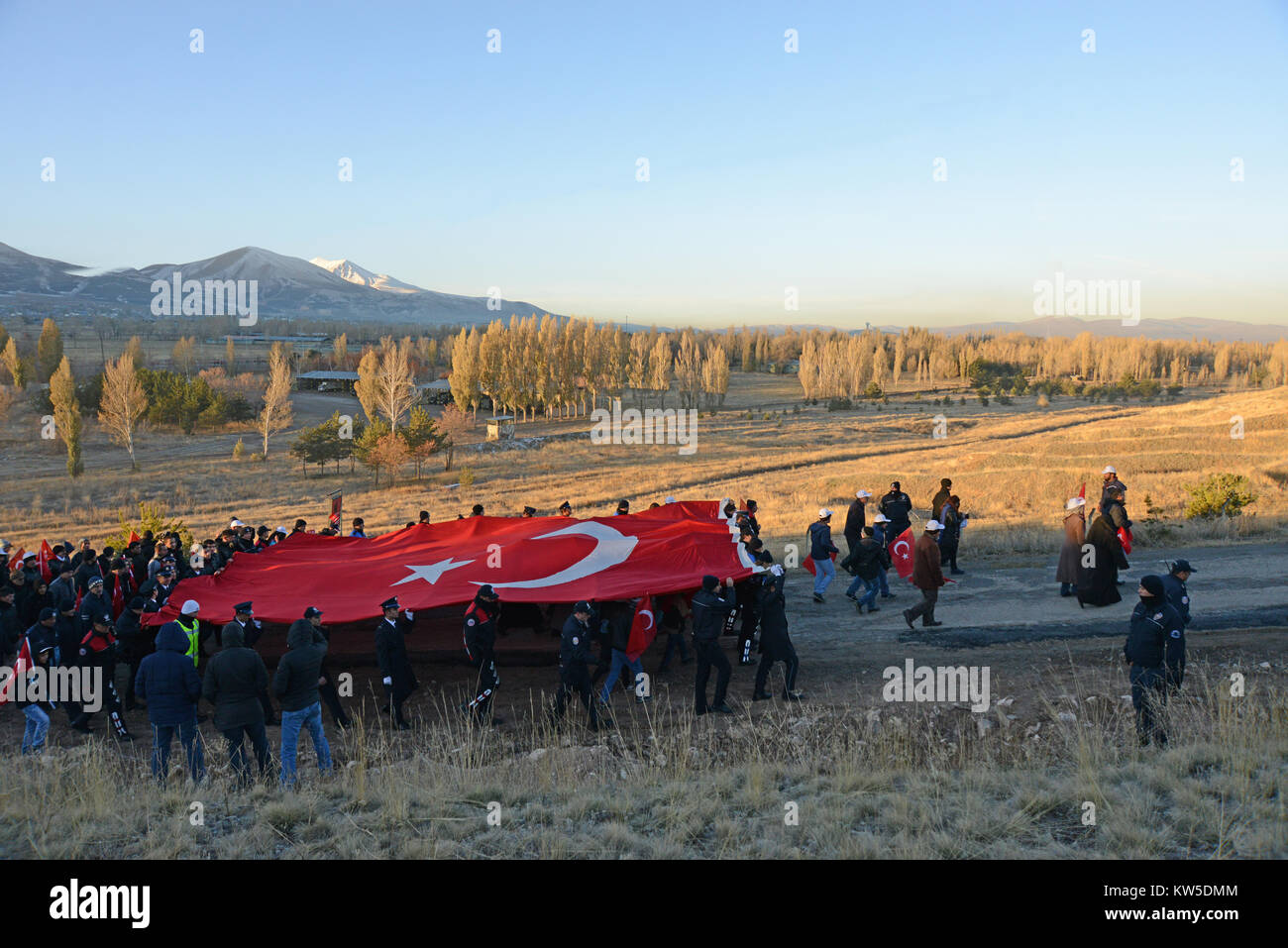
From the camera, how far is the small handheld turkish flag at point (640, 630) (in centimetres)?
1081

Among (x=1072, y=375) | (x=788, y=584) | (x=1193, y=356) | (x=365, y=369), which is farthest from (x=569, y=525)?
(x=1193, y=356)

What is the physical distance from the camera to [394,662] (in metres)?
10.1

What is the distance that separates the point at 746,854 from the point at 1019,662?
7.11m

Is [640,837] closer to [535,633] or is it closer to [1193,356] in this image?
[535,633]

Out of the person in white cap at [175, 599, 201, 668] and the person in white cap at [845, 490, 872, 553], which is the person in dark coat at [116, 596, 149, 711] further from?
the person in white cap at [845, 490, 872, 553]

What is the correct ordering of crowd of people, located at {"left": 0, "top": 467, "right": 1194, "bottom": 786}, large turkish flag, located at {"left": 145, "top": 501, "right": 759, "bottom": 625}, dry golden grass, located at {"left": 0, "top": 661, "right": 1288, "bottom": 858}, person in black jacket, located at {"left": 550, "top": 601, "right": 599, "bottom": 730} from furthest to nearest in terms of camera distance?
large turkish flag, located at {"left": 145, "top": 501, "right": 759, "bottom": 625} → person in black jacket, located at {"left": 550, "top": 601, "right": 599, "bottom": 730} → crowd of people, located at {"left": 0, "top": 467, "right": 1194, "bottom": 786} → dry golden grass, located at {"left": 0, "top": 661, "right": 1288, "bottom": 858}

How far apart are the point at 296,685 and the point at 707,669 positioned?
15.7ft

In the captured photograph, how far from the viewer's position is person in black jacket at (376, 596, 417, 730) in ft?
32.8

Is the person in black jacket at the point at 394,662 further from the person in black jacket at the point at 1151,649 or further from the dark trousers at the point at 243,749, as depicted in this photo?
the person in black jacket at the point at 1151,649

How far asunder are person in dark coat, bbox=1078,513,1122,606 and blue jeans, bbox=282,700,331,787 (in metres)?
12.1

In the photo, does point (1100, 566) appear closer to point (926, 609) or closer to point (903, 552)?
point (926, 609)

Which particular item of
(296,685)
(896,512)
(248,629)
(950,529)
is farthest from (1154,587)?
(248,629)

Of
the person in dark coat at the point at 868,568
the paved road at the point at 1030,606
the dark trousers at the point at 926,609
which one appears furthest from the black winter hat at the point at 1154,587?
the person in dark coat at the point at 868,568

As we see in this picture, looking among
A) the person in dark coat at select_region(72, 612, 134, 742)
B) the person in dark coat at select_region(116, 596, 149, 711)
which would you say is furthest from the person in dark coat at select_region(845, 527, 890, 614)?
the person in dark coat at select_region(72, 612, 134, 742)
